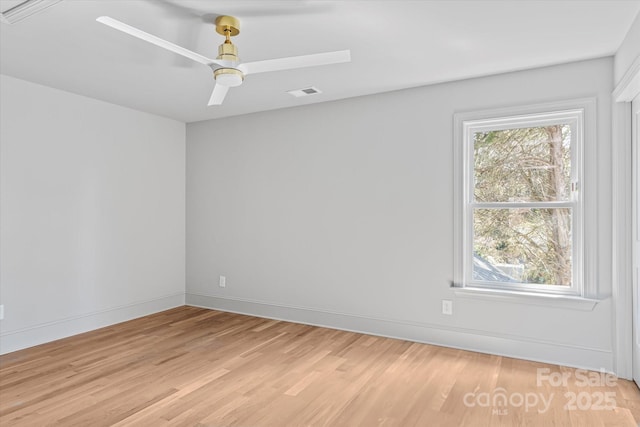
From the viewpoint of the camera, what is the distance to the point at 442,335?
11.7 ft

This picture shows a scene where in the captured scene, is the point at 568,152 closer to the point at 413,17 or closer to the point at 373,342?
the point at 413,17

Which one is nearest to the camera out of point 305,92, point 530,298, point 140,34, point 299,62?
point 140,34

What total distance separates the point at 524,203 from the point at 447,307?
1.10m

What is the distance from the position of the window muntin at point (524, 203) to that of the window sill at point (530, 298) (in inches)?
4.1

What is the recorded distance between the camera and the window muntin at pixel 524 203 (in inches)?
125

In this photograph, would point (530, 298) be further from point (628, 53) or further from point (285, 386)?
point (285, 386)

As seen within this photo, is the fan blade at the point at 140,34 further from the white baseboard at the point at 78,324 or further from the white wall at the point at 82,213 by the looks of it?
the white baseboard at the point at 78,324

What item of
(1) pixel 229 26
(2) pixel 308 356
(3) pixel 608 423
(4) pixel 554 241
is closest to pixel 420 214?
(4) pixel 554 241

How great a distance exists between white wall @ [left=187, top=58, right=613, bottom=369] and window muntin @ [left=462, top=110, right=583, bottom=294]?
0.57ft

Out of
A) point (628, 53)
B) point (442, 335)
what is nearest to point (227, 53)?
point (628, 53)

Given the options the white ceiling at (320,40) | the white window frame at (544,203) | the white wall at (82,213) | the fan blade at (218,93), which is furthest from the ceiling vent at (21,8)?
the white window frame at (544,203)

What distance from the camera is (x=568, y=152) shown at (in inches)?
125

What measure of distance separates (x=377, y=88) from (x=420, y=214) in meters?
1.23

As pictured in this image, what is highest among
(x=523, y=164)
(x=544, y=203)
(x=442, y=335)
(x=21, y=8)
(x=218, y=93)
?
(x=21, y=8)
